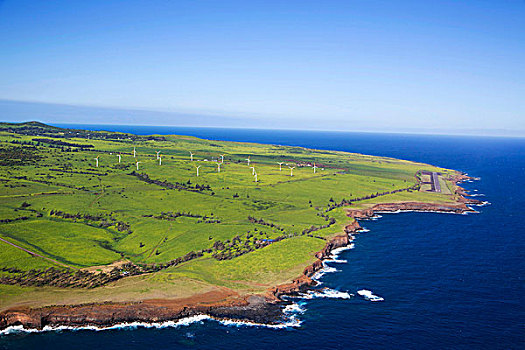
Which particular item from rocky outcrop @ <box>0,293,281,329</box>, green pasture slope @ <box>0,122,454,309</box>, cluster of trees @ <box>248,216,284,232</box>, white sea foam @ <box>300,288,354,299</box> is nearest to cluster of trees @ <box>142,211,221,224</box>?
green pasture slope @ <box>0,122,454,309</box>

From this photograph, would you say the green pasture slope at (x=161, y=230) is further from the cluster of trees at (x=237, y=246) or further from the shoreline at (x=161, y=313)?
the shoreline at (x=161, y=313)

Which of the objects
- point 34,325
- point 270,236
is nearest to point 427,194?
point 270,236

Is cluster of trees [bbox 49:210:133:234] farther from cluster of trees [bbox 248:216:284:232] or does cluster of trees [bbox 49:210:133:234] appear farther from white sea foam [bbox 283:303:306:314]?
white sea foam [bbox 283:303:306:314]

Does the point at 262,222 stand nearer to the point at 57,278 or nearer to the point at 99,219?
the point at 99,219

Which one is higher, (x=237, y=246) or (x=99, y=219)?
(x=99, y=219)

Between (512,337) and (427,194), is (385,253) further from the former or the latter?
(427,194)

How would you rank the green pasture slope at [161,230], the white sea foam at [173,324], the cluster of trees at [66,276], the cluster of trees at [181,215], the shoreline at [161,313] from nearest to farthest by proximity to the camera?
the white sea foam at [173,324] → the shoreline at [161,313] → the cluster of trees at [66,276] → the green pasture slope at [161,230] → the cluster of trees at [181,215]

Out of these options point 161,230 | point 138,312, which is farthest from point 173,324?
point 161,230

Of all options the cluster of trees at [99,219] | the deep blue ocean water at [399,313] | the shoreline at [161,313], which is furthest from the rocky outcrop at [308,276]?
the cluster of trees at [99,219]
